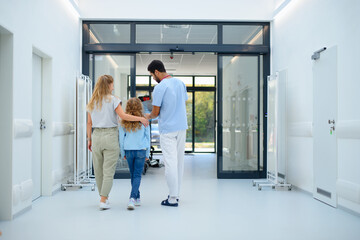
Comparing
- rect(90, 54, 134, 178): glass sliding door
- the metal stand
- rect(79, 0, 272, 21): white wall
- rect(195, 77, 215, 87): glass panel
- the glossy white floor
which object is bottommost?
the glossy white floor

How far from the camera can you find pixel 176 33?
6195 millimetres

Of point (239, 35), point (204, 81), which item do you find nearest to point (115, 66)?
point (239, 35)

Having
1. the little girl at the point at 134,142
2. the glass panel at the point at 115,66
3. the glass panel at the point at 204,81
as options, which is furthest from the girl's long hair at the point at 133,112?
the glass panel at the point at 204,81

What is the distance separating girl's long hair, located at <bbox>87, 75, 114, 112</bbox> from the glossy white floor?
115 centimetres

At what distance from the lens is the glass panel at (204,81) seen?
40.4ft

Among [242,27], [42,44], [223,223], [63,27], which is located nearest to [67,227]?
[223,223]

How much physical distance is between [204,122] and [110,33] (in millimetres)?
6713

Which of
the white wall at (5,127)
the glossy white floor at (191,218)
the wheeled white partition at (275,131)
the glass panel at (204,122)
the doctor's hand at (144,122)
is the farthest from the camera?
the glass panel at (204,122)

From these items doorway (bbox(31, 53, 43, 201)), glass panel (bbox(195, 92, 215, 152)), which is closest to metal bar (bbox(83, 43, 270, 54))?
doorway (bbox(31, 53, 43, 201))

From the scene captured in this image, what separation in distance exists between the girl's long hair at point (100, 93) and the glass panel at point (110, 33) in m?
2.68

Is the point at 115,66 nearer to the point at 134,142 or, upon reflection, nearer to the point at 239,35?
the point at 239,35

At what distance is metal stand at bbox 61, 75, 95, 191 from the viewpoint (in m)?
5.00

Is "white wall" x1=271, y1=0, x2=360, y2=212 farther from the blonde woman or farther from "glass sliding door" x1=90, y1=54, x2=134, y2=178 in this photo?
"glass sliding door" x1=90, y1=54, x2=134, y2=178

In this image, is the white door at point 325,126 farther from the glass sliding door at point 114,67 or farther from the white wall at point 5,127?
the white wall at point 5,127
